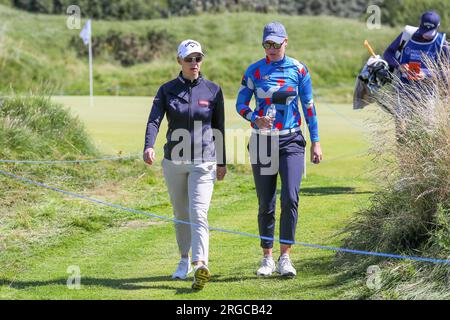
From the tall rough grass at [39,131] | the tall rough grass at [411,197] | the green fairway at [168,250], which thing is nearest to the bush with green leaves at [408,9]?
the green fairway at [168,250]

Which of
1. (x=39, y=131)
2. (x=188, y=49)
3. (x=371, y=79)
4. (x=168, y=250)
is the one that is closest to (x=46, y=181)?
(x=39, y=131)

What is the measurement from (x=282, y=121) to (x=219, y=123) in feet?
1.79

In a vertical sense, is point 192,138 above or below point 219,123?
below

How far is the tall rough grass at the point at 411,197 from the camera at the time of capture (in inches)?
267

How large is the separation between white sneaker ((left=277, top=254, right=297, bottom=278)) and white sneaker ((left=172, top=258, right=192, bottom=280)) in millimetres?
803

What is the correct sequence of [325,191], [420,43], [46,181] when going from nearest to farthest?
[420,43] < [46,181] < [325,191]

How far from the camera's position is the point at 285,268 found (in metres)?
7.79

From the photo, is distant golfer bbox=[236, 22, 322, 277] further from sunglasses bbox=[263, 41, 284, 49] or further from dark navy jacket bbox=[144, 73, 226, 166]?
dark navy jacket bbox=[144, 73, 226, 166]

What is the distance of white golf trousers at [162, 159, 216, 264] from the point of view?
759 cm

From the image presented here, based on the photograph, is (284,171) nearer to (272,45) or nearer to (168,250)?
(272,45)

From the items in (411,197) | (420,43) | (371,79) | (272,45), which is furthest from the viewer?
(371,79)

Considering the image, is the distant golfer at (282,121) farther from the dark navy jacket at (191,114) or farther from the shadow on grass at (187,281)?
the dark navy jacket at (191,114)

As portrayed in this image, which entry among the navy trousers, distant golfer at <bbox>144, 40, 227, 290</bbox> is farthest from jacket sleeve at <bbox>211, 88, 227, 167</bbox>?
the navy trousers
